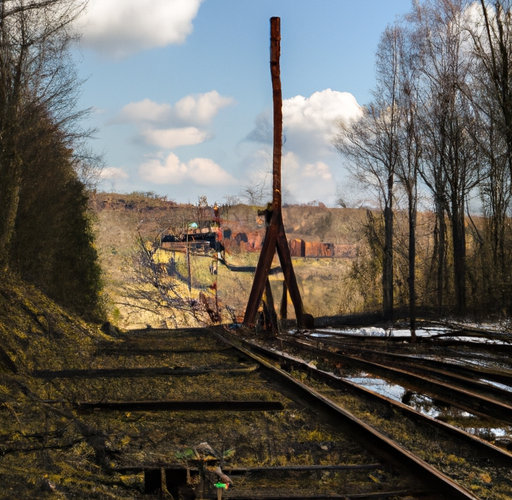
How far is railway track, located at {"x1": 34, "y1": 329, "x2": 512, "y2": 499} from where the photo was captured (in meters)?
3.71

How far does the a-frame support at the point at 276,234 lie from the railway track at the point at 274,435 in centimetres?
621

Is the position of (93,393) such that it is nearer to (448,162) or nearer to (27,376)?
(27,376)

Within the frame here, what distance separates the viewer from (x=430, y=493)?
3557 millimetres

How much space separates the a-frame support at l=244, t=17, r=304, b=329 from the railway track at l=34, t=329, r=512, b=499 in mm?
6210

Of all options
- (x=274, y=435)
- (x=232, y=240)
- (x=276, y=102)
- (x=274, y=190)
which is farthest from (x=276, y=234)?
(x=232, y=240)

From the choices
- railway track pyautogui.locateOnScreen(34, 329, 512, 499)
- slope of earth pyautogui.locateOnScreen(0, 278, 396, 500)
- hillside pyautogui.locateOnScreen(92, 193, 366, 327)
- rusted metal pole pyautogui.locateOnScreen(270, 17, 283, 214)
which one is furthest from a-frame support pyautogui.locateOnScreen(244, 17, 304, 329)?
hillside pyautogui.locateOnScreen(92, 193, 366, 327)

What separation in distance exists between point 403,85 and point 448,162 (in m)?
4.36

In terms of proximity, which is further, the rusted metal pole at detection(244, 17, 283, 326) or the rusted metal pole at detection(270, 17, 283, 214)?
the rusted metal pole at detection(270, 17, 283, 214)

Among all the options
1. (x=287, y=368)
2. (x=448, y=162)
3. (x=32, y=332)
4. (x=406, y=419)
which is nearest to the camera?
(x=406, y=419)

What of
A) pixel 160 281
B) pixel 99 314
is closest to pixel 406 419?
pixel 99 314

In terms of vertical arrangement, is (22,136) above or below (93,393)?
above

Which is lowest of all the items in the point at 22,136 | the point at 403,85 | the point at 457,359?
the point at 457,359

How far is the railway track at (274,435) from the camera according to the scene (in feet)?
12.2

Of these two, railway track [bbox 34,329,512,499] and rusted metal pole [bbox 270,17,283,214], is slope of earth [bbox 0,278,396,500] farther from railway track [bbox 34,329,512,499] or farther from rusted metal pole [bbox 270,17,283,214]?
rusted metal pole [bbox 270,17,283,214]
